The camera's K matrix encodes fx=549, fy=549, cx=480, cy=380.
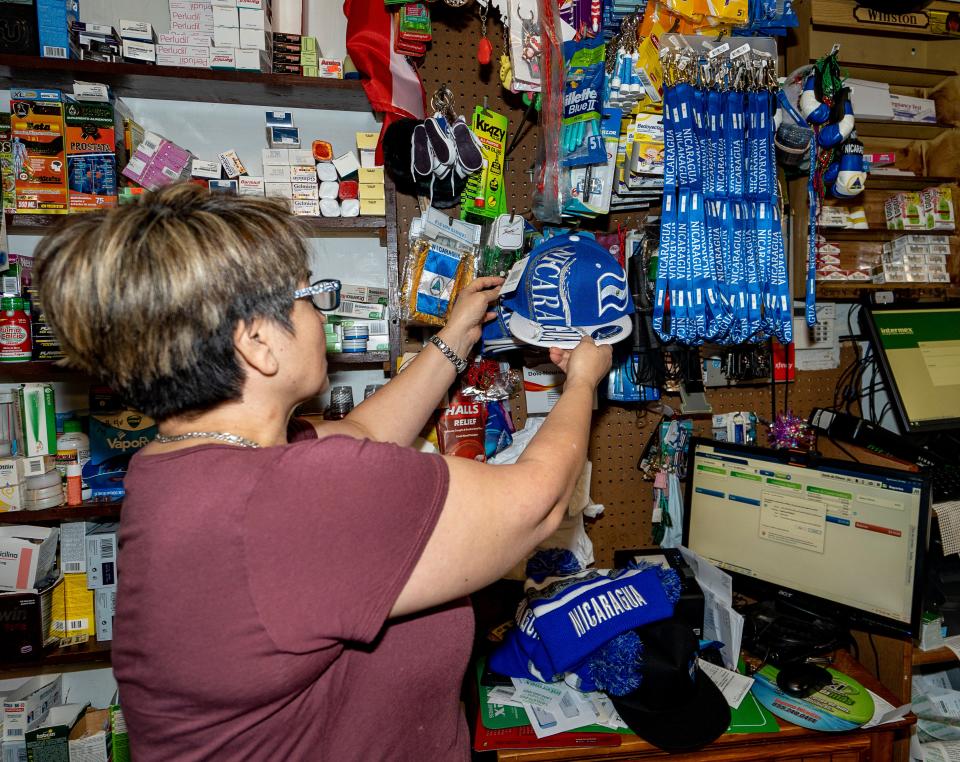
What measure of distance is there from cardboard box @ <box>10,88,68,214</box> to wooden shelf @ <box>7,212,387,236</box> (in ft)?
0.07

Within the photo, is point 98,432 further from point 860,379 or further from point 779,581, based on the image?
point 860,379

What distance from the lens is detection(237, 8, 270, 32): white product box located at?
4.81 feet

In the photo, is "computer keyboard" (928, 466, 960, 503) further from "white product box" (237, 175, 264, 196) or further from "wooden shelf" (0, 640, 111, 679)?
"wooden shelf" (0, 640, 111, 679)

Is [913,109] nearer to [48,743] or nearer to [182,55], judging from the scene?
[182,55]

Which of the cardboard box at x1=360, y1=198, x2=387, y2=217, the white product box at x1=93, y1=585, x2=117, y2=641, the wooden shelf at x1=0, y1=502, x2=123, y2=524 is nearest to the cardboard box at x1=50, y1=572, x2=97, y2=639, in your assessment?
the white product box at x1=93, y1=585, x2=117, y2=641

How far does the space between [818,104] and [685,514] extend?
1.26 meters

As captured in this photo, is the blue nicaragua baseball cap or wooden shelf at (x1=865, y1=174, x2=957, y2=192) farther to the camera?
wooden shelf at (x1=865, y1=174, x2=957, y2=192)

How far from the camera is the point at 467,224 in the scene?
1578 millimetres

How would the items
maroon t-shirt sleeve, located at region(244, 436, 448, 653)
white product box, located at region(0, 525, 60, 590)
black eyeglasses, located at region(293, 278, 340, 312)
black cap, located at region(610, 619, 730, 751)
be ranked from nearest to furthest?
maroon t-shirt sleeve, located at region(244, 436, 448, 653), black eyeglasses, located at region(293, 278, 340, 312), black cap, located at region(610, 619, 730, 751), white product box, located at region(0, 525, 60, 590)

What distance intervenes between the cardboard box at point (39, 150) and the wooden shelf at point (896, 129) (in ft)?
7.75

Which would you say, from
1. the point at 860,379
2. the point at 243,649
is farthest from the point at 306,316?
Answer: the point at 860,379

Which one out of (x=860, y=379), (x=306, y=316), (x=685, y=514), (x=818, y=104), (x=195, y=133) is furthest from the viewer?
(x=860, y=379)

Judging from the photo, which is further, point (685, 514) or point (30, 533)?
point (685, 514)

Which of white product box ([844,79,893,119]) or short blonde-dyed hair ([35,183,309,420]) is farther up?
white product box ([844,79,893,119])
